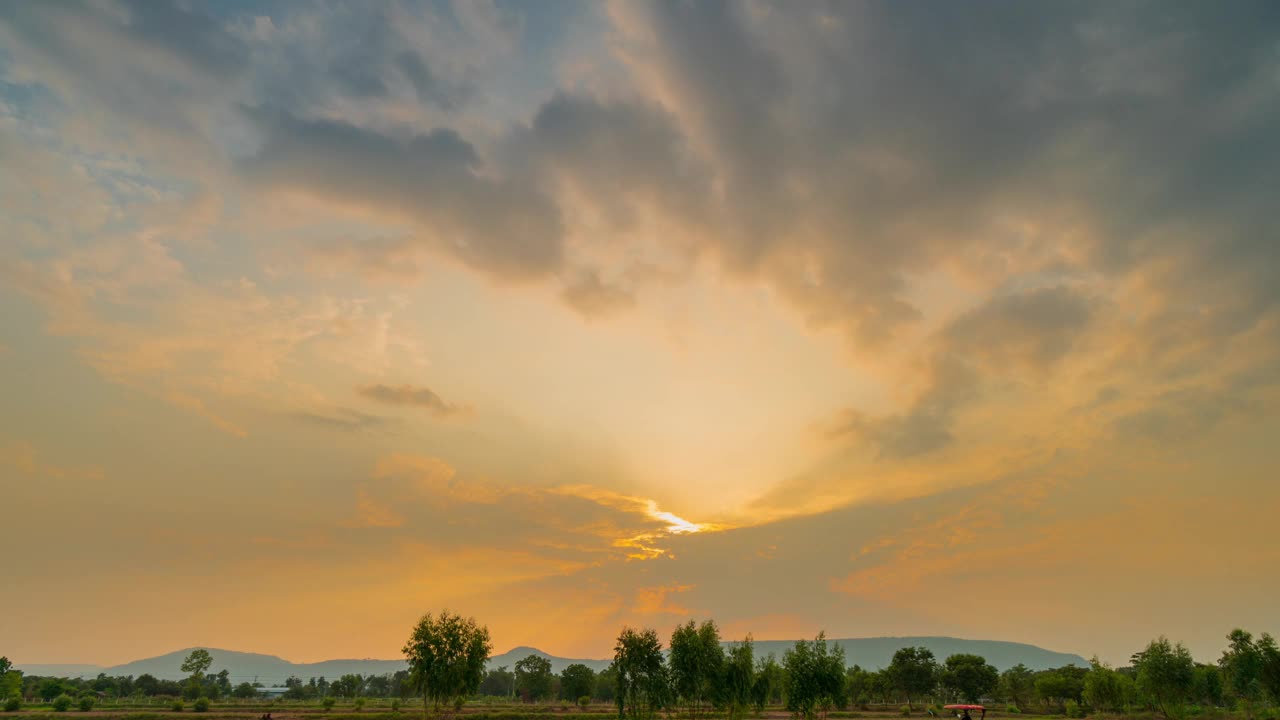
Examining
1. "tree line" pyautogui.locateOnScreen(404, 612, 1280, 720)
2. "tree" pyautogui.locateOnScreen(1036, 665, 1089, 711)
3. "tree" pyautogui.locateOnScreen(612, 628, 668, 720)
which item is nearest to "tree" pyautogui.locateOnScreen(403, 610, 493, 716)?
"tree line" pyautogui.locateOnScreen(404, 612, 1280, 720)

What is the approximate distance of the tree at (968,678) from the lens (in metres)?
142

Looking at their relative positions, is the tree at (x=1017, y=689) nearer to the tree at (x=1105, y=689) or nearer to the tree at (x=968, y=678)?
the tree at (x=968, y=678)

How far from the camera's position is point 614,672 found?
75938 millimetres

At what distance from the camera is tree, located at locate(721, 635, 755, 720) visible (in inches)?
2918

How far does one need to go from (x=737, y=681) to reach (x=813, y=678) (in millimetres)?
9599

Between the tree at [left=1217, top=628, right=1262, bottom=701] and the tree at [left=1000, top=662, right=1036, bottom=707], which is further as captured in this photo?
the tree at [left=1000, top=662, right=1036, bottom=707]

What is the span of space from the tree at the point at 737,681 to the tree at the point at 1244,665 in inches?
2878

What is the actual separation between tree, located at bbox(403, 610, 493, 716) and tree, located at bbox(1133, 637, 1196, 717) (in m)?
101

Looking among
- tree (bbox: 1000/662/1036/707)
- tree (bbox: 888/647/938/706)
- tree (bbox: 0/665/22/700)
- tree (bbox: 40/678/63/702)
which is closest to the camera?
tree (bbox: 0/665/22/700)

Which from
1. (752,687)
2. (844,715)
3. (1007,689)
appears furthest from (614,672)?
(1007,689)

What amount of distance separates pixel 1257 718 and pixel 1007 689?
68650 millimetres

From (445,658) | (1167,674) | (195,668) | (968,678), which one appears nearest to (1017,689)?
(968,678)

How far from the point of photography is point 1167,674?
94062 millimetres

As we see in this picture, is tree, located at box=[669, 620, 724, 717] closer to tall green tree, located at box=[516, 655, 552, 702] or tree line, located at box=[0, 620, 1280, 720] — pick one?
tree line, located at box=[0, 620, 1280, 720]
